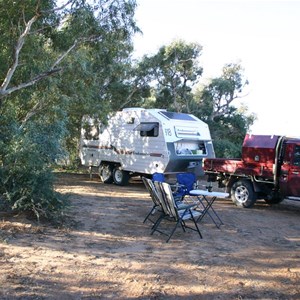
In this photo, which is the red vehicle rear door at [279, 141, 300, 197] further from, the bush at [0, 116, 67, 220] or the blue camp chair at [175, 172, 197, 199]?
the bush at [0, 116, 67, 220]

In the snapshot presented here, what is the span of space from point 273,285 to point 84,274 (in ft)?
7.11

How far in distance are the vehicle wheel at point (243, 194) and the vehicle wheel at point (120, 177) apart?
4563 millimetres

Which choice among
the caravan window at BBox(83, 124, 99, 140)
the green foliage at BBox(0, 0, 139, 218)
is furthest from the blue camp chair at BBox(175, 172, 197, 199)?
the caravan window at BBox(83, 124, 99, 140)

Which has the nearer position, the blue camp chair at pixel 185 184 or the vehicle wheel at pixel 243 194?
the blue camp chair at pixel 185 184

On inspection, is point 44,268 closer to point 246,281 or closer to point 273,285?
point 246,281

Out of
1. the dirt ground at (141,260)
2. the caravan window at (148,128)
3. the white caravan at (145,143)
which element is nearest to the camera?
the dirt ground at (141,260)

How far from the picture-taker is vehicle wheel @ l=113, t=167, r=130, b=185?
43.5 feet

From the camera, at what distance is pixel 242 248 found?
5625mm

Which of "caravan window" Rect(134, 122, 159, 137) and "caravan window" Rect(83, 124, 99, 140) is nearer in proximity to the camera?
"caravan window" Rect(134, 122, 159, 137)

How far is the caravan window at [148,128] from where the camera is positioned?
1197cm

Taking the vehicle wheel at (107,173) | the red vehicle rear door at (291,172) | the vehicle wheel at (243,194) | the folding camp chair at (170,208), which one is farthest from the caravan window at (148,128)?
the folding camp chair at (170,208)

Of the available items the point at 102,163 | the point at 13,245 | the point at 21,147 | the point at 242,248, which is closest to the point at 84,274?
the point at 13,245

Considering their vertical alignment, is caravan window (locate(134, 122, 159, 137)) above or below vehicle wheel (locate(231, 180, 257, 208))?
above

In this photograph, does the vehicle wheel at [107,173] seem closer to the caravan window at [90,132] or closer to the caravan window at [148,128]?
the caravan window at [90,132]
